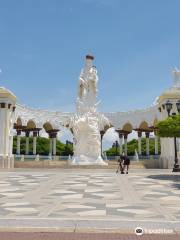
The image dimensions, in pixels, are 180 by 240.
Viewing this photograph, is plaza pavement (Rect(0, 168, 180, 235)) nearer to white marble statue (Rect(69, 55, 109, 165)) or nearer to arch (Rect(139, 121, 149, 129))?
white marble statue (Rect(69, 55, 109, 165))

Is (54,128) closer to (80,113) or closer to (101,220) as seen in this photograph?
(80,113)

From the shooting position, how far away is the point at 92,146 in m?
40.3

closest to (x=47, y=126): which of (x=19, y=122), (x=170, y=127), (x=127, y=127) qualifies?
(x=19, y=122)

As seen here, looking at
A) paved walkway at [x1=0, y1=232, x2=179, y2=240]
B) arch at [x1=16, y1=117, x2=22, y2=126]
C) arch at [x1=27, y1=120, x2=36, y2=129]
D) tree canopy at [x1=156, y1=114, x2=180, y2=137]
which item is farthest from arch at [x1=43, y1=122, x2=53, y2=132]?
paved walkway at [x1=0, y1=232, x2=179, y2=240]

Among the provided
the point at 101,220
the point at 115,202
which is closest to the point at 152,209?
the point at 115,202

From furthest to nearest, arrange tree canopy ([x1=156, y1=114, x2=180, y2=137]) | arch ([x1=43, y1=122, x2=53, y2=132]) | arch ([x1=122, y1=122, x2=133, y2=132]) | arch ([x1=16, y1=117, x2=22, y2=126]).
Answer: arch ([x1=122, y1=122, x2=133, y2=132])
arch ([x1=43, y1=122, x2=53, y2=132])
arch ([x1=16, y1=117, x2=22, y2=126])
tree canopy ([x1=156, y1=114, x2=180, y2=137])

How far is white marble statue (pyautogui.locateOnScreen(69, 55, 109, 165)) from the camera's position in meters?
40.1

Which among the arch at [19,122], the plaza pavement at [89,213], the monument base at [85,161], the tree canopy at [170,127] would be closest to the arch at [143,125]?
the monument base at [85,161]

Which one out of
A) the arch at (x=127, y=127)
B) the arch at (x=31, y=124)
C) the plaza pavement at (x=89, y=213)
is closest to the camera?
the plaza pavement at (x=89, y=213)

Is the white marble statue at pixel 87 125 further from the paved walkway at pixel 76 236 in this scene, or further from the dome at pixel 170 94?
the paved walkway at pixel 76 236

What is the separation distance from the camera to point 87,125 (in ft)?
131

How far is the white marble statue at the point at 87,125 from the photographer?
4006 cm

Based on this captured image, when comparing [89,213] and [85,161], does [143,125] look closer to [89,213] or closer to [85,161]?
[85,161]

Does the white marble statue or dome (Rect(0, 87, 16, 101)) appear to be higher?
dome (Rect(0, 87, 16, 101))
